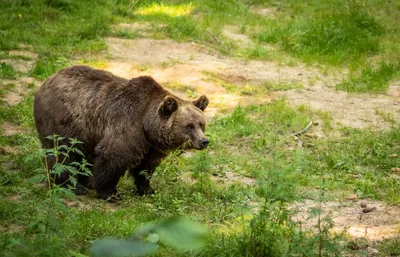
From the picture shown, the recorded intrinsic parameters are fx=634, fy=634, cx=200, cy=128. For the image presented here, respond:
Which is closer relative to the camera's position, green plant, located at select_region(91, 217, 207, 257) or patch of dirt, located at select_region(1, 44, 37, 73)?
green plant, located at select_region(91, 217, 207, 257)

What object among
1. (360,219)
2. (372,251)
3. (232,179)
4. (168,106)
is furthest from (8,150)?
(372,251)

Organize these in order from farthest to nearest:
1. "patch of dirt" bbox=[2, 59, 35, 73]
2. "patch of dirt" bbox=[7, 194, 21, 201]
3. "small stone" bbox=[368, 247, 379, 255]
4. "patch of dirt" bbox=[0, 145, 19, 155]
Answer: "patch of dirt" bbox=[2, 59, 35, 73], "patch of dirt" bbox=[0, 145, 19, 155], "patch of dirt" bbox=[7, 194, 21, 201], "small stone" bbox=[368, 247, 379, 255]

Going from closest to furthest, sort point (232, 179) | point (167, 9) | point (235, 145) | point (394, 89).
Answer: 1. point (232, 179)
2. point (235, 145)
3. point (394, 89)
4. point (167, 9)

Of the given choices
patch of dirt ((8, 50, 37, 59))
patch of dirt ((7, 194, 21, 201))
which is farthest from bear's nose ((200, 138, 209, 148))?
patch of dirt ((8, 50, 37, 59))

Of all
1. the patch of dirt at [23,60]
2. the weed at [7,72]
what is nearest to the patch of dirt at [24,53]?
the patch of dirt at [23,60]

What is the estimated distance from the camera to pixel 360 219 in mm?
6516

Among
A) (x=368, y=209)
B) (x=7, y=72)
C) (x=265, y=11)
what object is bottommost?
(x=265, y=11)

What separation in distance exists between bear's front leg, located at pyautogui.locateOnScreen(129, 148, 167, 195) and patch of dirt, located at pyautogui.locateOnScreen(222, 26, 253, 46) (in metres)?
6.61

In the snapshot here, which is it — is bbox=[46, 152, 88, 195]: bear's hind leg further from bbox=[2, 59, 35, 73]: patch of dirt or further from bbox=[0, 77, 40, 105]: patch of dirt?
bbox=[2, 59, 35, 73]: patch of dirt

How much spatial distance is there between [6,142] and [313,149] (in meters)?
4.24

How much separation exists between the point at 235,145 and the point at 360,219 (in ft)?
9.94

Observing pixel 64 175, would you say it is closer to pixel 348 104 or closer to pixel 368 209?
pixel 368 209

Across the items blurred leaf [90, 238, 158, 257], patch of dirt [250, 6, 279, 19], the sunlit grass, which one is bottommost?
patch of dirt [250, 6, 279, 19]

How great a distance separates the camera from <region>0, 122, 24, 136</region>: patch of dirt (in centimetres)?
885
